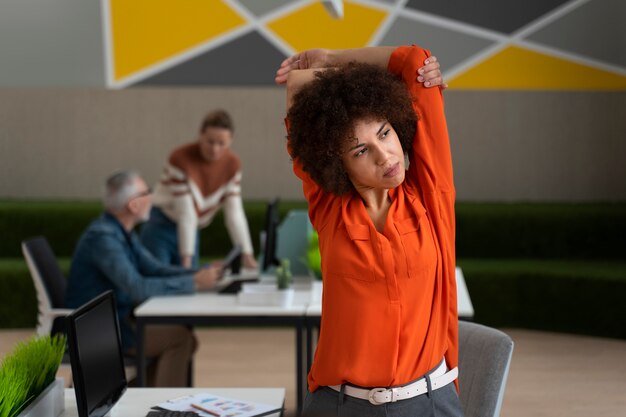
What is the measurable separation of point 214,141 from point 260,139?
3210mm

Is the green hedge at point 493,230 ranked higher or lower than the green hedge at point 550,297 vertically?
higher

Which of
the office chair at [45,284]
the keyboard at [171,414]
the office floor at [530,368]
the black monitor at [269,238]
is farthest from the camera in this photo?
the office floor at [530,368]

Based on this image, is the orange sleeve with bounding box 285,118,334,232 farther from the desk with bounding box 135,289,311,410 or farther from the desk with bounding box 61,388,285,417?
the desk with bounding box 135,289,311,410

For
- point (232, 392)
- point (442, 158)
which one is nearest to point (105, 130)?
point (232, 392)

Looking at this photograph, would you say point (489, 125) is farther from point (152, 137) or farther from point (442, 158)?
point (442, 158)

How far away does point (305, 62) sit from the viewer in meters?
2.34

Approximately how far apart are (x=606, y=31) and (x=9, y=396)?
714cm

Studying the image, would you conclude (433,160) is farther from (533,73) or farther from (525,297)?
(533,73)

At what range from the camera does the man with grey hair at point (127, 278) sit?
4.31 metres

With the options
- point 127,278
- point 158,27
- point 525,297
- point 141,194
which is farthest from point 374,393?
point 158,27

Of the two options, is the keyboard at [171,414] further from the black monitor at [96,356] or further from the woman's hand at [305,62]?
the woman's hand at [305,62]

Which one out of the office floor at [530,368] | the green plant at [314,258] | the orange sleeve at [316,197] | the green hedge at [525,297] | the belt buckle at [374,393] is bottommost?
the office floor at [530,368]

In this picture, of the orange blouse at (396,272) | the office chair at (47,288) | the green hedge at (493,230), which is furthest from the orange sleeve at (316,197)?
the green hedge at (493,230)

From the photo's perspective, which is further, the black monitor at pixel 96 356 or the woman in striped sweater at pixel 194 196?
the woman in striped sweater at pixel 194 196
